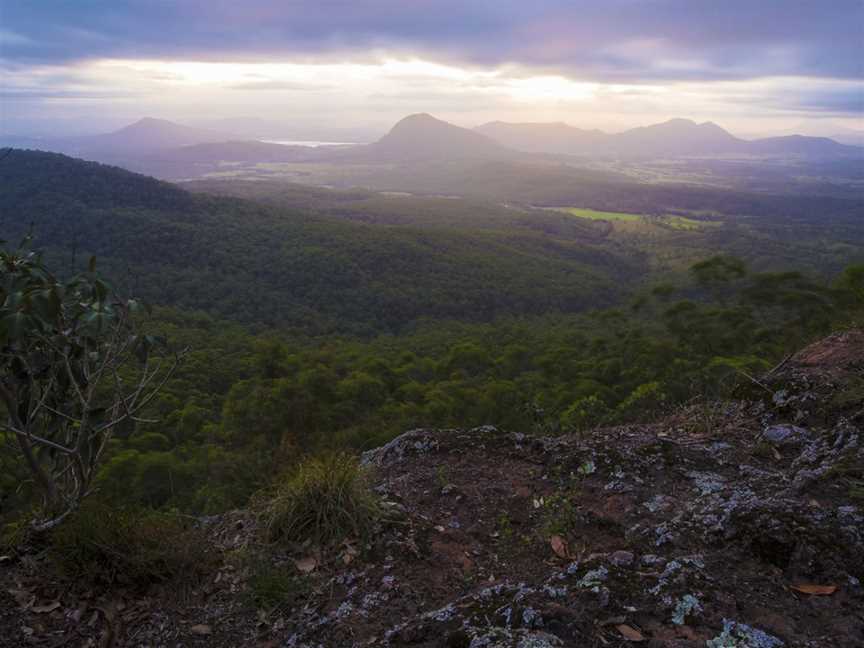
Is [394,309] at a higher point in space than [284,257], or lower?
lower

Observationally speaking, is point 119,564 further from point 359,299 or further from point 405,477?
point 359,299

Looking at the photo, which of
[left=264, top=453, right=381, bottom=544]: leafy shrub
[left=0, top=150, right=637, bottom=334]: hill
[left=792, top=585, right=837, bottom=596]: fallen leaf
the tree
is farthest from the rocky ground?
[left=0, top=150, right=637, bottom=334]: hill

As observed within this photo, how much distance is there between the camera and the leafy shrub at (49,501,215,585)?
8.98 feet

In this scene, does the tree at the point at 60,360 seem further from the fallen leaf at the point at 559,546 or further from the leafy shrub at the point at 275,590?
the fallen leaf at the point at 559,546

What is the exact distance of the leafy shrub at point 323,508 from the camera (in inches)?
124

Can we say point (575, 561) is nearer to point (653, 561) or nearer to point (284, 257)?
point (653, 561)

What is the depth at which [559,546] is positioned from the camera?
297 cm

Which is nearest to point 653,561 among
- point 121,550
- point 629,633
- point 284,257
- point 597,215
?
point 629,633

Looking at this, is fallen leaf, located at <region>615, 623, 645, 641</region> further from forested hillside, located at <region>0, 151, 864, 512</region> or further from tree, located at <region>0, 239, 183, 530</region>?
forested hillside, located at <region>0, 151, 864, 512</region>

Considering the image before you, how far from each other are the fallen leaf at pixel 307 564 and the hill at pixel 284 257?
107 ft

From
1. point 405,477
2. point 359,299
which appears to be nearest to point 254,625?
point 405,477

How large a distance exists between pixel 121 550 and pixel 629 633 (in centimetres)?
249

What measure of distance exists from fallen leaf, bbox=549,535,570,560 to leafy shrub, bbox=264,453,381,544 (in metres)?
1.01

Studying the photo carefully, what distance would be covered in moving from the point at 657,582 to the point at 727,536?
22.3 inches
